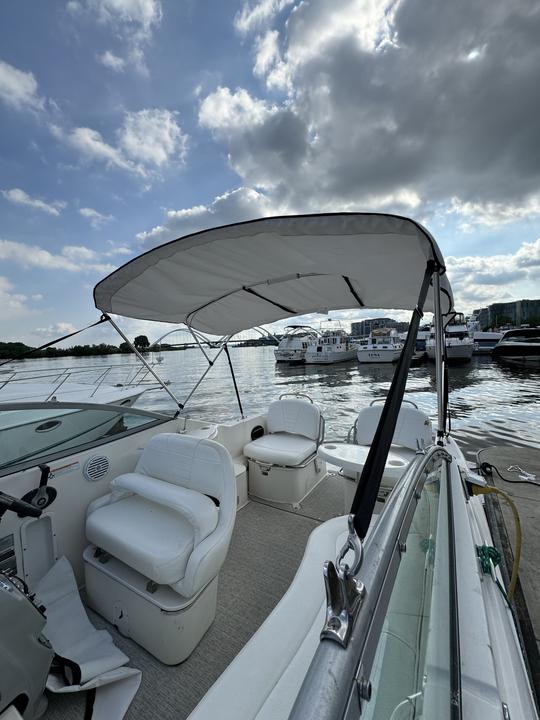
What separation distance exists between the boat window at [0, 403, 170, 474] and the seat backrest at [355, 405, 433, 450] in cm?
232

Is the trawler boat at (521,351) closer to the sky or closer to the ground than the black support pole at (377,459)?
closer to the ground

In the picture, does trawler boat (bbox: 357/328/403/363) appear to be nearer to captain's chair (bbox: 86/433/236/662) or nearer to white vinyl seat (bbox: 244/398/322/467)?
white vinyl seat (bbox: 244/398/322/467)

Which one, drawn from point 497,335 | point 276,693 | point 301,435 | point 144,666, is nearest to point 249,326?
point 301,435

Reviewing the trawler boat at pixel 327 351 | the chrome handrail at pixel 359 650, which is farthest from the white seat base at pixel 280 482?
the trawler boat at pixel 327 351

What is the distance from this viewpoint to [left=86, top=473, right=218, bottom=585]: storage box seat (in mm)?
1559

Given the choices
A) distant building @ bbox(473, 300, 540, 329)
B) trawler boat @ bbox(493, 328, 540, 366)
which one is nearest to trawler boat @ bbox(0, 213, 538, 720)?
trawler boat @ bbox(493, 328, 540, 366)

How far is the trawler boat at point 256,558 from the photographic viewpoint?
66 cm

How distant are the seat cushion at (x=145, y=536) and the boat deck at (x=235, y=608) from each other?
0.48m

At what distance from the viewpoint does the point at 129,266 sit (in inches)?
77.8

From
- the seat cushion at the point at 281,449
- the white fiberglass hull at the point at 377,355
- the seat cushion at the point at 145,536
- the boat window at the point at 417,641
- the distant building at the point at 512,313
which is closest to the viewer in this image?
the boat window at the point at 417,641

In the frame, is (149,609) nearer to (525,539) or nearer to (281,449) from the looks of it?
(281,449)

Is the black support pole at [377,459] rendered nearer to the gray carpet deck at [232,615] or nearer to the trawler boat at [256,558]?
the trawler boat at [256,558]

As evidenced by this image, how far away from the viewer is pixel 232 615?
75.1 inches

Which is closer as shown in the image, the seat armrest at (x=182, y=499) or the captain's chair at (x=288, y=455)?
the seat armrest at (x=182, y=499)
